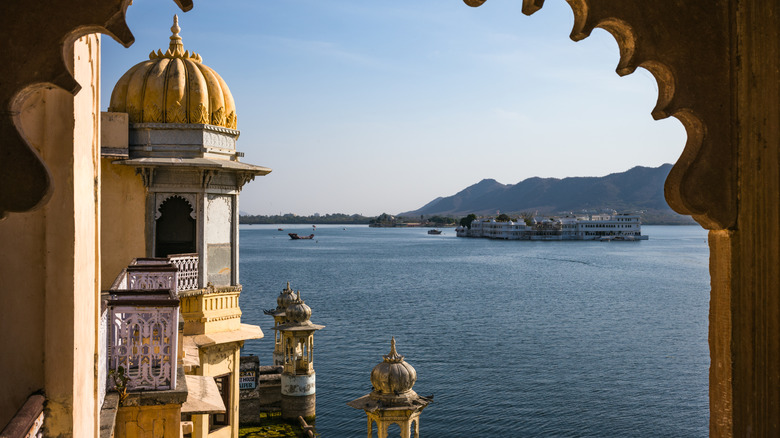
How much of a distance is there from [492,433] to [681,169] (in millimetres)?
20510

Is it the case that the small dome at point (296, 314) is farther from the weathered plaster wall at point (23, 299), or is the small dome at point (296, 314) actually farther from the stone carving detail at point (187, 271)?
the weathered plaster wall at point (23, 299)

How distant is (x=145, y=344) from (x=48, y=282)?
2053mm

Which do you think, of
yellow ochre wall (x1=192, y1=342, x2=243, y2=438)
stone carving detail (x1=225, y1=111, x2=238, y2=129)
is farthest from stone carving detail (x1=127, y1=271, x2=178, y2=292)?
stone carving detail (x1=225, y1=111, x2=238, y2=129)

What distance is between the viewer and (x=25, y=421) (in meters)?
2.69

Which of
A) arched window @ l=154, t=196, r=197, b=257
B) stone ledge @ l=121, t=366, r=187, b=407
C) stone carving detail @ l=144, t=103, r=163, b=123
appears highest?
stone carving detail @ l=144, t=103, r=163, b=123

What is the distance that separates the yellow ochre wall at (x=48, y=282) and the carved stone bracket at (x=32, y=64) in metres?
0.59

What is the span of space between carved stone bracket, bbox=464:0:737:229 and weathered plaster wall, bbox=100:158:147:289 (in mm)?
9213

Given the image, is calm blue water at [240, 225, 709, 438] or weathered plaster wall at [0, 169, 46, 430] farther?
calm blue water at [240, 225, 709, 438]

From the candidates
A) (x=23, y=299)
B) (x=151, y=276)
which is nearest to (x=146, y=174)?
(x=151, y=276)

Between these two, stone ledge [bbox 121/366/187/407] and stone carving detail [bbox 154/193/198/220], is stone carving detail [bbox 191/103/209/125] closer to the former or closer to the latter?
stone carving detail [bbox 154/193/198/220]

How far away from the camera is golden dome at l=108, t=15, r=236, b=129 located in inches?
427

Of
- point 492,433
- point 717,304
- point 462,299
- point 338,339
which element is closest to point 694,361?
point 492,433

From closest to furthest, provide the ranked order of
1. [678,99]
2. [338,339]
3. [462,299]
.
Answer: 1. [678,99]
2. [338,339]
3. [462,299]

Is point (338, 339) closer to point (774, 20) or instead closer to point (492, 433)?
point (492, 433)
